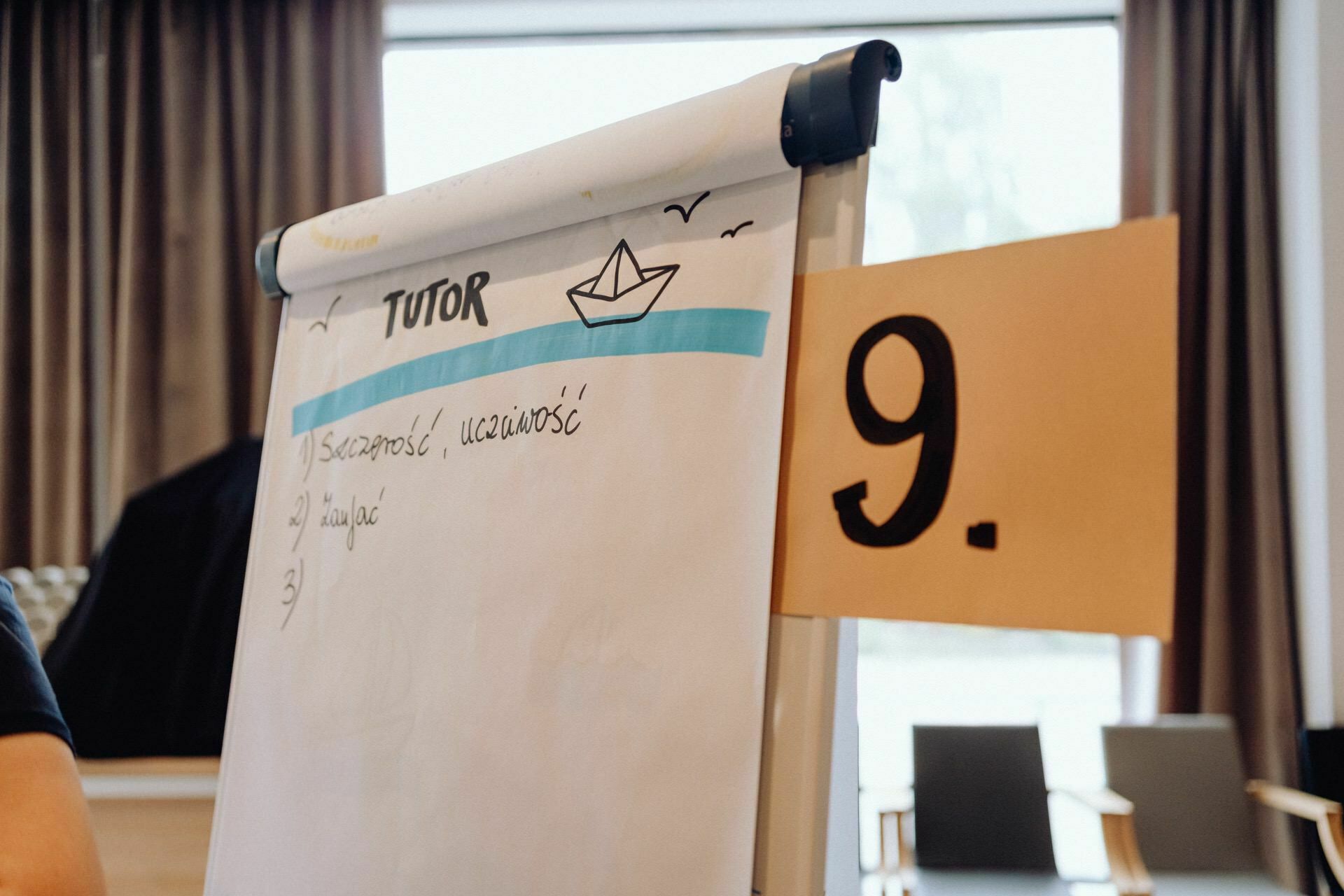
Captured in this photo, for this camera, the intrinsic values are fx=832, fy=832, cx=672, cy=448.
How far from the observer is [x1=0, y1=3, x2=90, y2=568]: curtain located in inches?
95.7

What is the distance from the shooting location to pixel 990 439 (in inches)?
18.6

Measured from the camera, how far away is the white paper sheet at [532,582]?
557 mm

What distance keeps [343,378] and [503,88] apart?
217 cm

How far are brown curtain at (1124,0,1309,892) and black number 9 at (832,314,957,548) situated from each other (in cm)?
214

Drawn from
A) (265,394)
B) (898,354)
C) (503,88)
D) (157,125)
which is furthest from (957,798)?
(157,125)

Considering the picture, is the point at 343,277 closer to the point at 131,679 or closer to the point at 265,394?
the point at 131,679

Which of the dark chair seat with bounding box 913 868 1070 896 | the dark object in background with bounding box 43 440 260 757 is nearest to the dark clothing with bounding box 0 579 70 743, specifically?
the dark object in background with bounding box 43 440 260 757

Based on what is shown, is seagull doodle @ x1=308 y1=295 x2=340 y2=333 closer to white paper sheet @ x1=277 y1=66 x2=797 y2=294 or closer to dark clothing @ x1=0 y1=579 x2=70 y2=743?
white paper sheet @ x1=277 y1=66 x2=797 y2=294

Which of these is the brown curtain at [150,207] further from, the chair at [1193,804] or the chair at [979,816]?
the chair at [1193,804]

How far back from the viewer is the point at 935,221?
2566 millimetres

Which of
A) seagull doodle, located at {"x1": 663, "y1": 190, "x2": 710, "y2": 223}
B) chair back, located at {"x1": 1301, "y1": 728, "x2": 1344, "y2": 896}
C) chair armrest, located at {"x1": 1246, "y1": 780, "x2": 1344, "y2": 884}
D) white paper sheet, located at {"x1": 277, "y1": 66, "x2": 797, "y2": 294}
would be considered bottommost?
chair armrest, located at {"x1": 1246, "y1": 780, "x2": 1344, "y2": 884}

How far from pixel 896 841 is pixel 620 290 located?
1.60 m

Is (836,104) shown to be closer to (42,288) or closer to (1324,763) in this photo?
(1324,763)

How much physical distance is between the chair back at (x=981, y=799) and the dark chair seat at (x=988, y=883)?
0.06ft
